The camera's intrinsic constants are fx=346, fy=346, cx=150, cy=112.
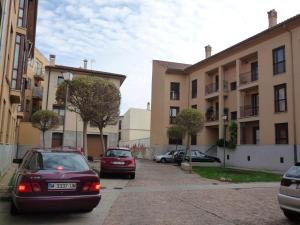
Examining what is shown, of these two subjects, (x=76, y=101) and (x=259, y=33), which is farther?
(x=259, y=33)

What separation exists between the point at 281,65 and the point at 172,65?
19.8 m

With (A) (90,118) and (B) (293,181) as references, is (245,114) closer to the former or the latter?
(A) (90,118)

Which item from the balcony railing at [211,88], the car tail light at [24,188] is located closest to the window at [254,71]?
the balcony railing at [211,88]

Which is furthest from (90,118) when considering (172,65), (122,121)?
(122,121)

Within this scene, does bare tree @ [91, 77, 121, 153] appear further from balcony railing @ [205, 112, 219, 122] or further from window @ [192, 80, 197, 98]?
window @ [192, 80, 197, 98]

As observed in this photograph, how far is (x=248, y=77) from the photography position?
105 feet

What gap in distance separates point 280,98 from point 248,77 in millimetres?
5506

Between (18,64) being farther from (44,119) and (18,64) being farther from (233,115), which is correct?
(233,115)

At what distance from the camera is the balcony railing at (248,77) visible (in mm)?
31216

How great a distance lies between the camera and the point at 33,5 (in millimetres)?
24188

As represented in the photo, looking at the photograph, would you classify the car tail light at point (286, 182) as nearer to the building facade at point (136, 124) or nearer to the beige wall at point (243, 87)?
the beige wall at point (243, 87)

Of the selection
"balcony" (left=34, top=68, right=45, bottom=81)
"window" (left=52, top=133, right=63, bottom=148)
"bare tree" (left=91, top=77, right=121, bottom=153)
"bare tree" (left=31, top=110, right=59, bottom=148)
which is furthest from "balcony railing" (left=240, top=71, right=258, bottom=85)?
"balcony" (left=34, top=68, right=45, bottom=81)

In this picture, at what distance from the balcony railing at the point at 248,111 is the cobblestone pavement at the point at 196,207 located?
59.6 ft

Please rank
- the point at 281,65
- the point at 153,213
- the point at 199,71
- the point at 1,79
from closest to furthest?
the point at 153,213 → the point at 1,79 → the point at 281,65 → the point at 199,71
